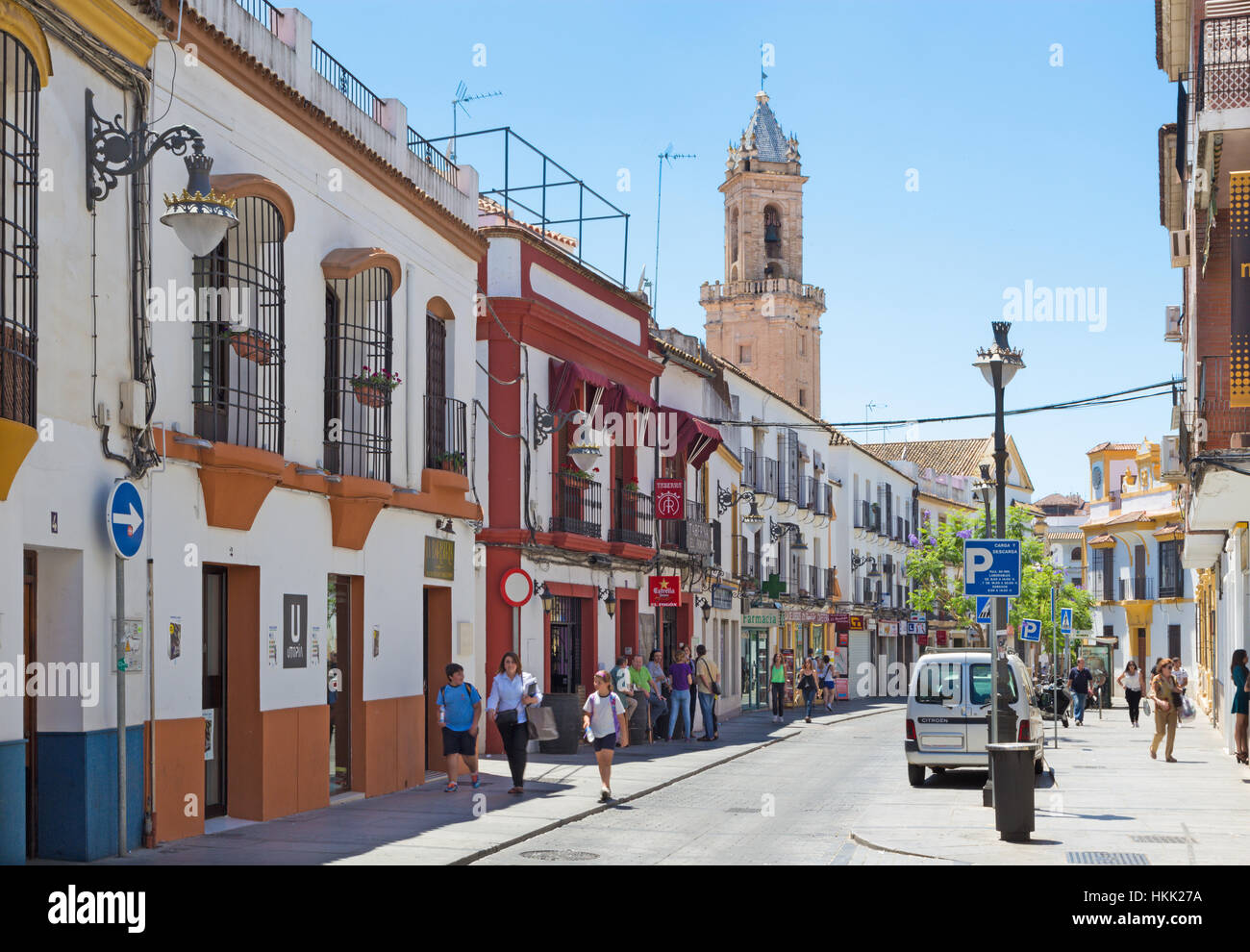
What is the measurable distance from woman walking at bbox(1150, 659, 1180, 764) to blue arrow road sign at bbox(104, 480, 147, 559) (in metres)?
18.0

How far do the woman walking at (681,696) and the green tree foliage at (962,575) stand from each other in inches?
1063

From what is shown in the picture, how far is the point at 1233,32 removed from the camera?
54.3 ft

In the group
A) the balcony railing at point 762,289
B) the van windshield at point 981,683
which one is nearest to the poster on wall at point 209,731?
the van windshield at point 981,683

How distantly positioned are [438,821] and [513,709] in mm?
3038

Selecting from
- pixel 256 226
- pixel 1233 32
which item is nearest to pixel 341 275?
pixel 256 226

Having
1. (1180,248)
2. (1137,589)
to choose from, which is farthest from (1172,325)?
(1137,589)

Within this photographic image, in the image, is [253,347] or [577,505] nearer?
[253,347]

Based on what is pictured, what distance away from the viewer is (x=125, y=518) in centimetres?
1166

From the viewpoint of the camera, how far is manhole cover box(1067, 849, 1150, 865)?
12055mm

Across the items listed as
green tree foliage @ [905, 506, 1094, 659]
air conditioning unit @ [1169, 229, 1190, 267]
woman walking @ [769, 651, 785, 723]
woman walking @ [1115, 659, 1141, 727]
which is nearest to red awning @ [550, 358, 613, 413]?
air conditioning unit @ [1169, 229, 1190, 267]

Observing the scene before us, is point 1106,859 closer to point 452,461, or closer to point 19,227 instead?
point 19,227

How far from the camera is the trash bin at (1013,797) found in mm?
13242
